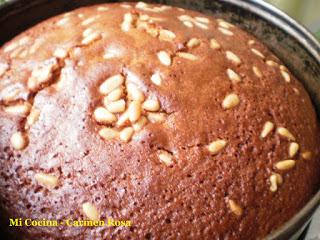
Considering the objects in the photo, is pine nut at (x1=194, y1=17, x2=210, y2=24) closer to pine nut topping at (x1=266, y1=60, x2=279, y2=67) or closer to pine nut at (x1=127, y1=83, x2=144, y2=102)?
pine nut topping at (x1=266, y1=60, x2=279, y2=67)

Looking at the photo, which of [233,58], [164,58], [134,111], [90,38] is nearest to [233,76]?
[233,58]

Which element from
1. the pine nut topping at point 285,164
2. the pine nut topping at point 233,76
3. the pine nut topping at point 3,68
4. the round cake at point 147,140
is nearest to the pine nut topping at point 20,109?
the round cake at point 147,140

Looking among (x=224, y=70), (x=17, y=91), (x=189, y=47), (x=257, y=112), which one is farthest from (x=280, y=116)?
(x=17, y=91)

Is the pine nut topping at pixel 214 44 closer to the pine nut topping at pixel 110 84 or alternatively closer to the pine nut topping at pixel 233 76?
the pine nut topping at pixel 233 76

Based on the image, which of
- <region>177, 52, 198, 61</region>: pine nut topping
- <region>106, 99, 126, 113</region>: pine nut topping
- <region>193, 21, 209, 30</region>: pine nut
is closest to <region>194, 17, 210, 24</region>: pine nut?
<region>193, 21, 209, 30</region>: pine nut

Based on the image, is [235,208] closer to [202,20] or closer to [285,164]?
[285,164]

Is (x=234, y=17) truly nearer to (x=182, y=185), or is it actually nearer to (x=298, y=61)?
(x=298, y=61)
